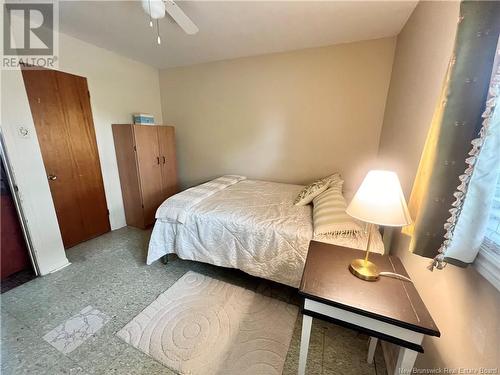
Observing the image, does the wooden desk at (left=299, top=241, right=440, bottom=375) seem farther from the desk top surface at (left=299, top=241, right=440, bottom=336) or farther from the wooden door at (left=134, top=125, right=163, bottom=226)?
the wooden door at (left=134, top=125, right=163, bottom=226)

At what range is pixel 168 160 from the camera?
340cm

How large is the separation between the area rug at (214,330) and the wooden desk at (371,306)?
40 cm

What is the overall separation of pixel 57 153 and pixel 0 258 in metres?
1.17

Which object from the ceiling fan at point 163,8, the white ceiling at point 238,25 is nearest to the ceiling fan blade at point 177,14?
the ceiling fan at point 163,8

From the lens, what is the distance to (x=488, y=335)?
67 centimetres

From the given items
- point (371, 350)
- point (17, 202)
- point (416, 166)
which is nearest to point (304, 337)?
point (371, 350)

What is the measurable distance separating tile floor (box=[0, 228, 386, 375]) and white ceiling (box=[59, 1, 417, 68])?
2.51 m

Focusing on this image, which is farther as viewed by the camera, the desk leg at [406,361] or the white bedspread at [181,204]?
the white bedspread at [181,204]

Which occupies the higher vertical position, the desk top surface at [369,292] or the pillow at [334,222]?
the pillow at [334,222]

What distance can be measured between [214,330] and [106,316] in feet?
2.90

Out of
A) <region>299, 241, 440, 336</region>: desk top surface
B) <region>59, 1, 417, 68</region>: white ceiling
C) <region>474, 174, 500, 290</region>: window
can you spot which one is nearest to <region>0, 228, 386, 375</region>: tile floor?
<region>299, 241, 440, 336</region>: desk top surface

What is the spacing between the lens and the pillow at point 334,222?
4.90 feet

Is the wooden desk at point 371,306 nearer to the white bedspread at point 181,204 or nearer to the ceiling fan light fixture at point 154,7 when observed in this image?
the white bedspread at point 181,204

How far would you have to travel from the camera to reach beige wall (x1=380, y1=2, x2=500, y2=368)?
0.70m
